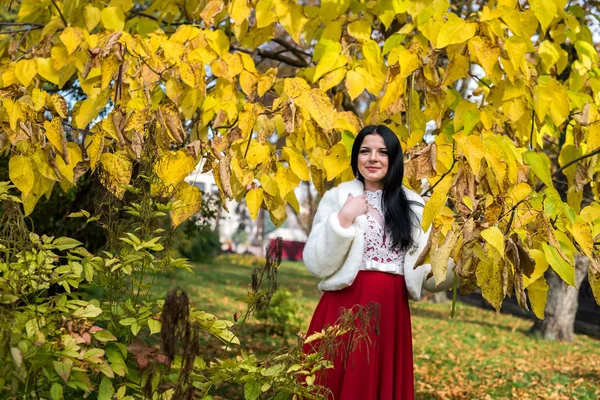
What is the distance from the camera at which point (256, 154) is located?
8.16 ft

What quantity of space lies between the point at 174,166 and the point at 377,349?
A: 1.03 meters

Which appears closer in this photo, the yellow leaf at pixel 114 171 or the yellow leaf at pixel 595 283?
Result: the yellow leaf at pixel 595 283

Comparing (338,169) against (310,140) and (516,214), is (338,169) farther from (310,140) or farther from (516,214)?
(516,214)

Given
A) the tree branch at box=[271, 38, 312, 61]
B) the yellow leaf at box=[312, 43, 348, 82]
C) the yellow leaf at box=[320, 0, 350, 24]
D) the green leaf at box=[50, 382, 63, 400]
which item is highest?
the tree branch at box=[271, 38, 312, 61]

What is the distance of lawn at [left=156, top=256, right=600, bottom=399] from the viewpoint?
6488mm

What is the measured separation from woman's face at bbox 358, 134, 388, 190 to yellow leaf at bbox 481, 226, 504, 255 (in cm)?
106

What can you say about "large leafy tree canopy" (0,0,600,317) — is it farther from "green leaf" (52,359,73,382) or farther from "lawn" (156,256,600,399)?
"lawn" (156,256,600,399)

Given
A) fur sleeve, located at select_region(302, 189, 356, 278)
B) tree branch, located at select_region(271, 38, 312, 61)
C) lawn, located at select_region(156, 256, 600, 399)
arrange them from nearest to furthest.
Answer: fur sleeve, located at select_region(302, 189, 356, 278) → tree branch, located at select_region(271, 38, 312, 61) → lawn, located at select_region(156, 256, 600, 399)

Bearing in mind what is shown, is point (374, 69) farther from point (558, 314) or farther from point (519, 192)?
point (558, 314)

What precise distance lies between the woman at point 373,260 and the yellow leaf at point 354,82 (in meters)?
0.17

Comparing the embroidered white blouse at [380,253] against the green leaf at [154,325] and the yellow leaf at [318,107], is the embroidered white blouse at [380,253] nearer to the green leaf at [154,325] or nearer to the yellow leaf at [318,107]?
the yellow leaf at [318,107]

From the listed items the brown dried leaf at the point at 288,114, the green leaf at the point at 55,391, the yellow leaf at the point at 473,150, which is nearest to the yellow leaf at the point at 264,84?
the brown dried leaf at the point at 288,114

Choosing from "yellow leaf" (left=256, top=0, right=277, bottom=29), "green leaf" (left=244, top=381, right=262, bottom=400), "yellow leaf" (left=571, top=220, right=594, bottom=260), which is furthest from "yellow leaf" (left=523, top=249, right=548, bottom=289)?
"yellow leaf" (left=256, top=0, right=277, bottom=29)

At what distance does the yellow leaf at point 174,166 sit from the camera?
239cm
